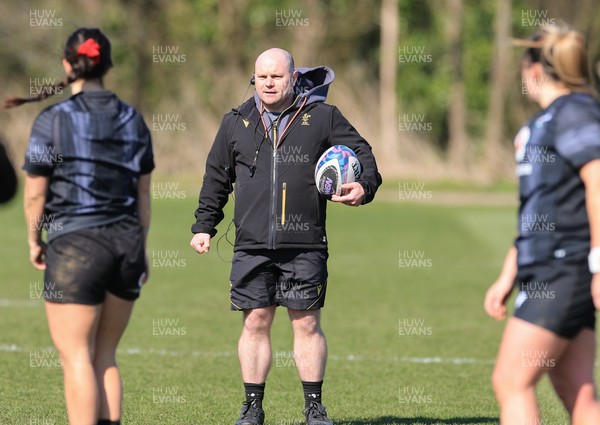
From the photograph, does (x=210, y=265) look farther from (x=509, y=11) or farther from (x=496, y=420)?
(x=509, y=11)

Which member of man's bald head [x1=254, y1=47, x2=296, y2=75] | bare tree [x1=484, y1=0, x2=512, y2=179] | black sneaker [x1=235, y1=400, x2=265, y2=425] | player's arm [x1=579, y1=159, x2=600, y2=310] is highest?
bare tree [x1=484, y1=0, x2=512, y2=179]

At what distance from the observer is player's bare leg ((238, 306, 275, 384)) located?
708cm

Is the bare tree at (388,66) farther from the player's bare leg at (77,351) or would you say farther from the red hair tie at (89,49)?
the player's bare leg at (77,351)

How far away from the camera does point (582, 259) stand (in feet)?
16.2

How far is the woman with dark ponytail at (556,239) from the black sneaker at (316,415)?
→ 2147mm

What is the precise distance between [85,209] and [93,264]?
0.86ft

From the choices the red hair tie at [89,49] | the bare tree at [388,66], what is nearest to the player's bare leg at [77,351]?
the red hair tie at [89,49]

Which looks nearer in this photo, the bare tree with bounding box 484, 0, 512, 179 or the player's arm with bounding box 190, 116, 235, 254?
the player's arm with bounding box 190, 116, 235, 254

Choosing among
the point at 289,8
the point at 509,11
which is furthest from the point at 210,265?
the point at 289,8

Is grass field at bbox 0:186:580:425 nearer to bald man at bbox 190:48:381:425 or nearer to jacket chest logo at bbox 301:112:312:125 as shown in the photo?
bald man at bbox 190:48:381:425

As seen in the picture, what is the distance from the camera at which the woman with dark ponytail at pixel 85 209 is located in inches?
213

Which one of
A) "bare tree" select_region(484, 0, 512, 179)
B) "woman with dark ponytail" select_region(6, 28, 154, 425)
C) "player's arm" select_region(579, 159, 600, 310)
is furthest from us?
"bare tree" select_region(484, 0, 512, 179)

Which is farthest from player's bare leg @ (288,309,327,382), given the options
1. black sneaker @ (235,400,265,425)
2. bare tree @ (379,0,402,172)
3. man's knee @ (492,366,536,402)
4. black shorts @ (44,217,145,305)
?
bare tree @ (379,0,402,172)

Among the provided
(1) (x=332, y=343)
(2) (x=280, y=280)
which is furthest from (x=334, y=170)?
(1) (x=332, y=343)
